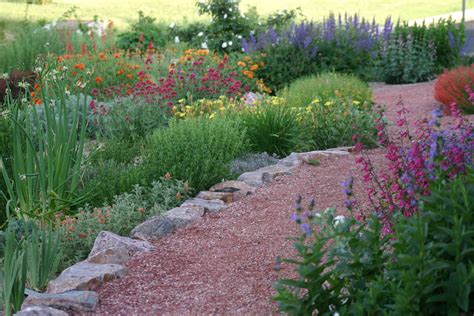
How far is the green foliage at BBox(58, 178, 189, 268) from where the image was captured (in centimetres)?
530

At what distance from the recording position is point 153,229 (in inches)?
208

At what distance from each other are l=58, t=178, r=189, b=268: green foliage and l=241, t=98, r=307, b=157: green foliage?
1581 millimetres

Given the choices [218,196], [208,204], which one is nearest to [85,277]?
[208,204]

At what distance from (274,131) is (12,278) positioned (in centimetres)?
395

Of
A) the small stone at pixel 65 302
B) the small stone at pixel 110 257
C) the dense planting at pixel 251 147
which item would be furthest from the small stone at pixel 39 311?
the small stone at pixel 110 257

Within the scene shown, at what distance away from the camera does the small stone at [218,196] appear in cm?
603

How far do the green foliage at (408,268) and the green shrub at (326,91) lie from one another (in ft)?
18.1

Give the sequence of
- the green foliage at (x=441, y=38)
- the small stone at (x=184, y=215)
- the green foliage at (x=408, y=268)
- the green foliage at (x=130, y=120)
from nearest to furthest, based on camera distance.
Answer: the green foliage at (x=408, y=268) < the small stone at (x=184, y=215) < the green foliage at (x=130, y=120) < the green foliage at (x=441, y=38)

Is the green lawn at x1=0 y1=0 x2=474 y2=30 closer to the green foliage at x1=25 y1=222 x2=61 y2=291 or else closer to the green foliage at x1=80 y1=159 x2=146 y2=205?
the green foliage at x1=80 y1=159 x2=146 y2=205

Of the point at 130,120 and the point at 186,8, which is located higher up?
the point at 130,120

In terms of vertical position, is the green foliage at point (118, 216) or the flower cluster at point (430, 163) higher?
the flower cluster at point (430, 163)

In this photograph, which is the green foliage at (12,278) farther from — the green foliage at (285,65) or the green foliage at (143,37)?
the green foliage at (143,37)

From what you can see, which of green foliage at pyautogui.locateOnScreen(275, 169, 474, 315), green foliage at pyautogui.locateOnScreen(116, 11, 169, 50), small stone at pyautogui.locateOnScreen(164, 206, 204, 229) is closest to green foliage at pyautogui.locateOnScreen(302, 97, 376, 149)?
small stone at pyautogui.locateOnScreen(164, 206, 204, 229)

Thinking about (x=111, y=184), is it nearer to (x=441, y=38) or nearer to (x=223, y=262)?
(x=223, y=262)
